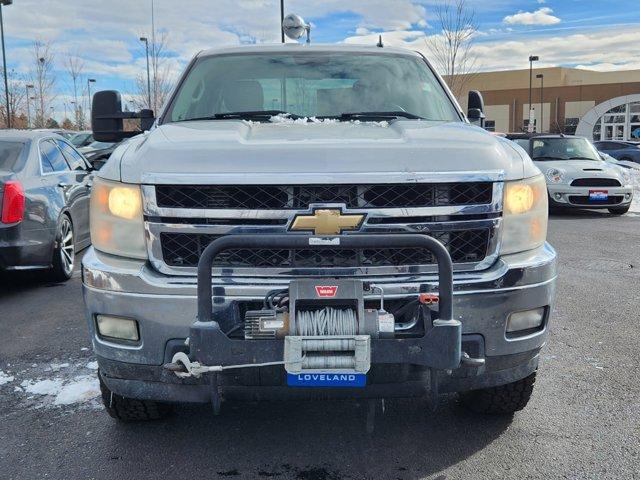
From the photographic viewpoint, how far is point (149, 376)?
283 centimetres

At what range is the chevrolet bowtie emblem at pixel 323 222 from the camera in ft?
8.68

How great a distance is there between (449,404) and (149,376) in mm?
1749

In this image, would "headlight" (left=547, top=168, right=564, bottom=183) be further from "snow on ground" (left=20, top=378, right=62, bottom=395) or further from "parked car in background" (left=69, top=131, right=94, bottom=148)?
"parked car in background" (left=69, top=131, right=94, bottom=148)

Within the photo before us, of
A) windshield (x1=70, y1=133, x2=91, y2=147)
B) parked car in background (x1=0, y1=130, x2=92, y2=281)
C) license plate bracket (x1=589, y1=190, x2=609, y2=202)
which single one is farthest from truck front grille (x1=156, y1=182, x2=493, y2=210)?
windshield (x1=70, y1=133, x2=91, y2=147)

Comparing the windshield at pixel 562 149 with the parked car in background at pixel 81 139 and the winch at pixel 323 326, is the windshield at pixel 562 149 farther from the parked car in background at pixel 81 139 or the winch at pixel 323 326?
the parked car in background at pixel 81 139

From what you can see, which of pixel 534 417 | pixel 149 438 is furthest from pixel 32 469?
pixel 534 417

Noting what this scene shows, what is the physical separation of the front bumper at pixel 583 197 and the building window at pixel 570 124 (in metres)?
52.9

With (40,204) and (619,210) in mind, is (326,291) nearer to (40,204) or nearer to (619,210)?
(40,204)

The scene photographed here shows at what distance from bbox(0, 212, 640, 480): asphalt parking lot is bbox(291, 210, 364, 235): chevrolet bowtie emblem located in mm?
Result: 1136

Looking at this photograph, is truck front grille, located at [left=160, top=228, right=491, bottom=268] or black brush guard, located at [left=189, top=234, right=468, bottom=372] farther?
truck front grille, located at [left=160, top=228, right=491, bottom=268]

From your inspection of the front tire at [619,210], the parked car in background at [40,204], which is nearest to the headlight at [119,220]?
the parked car in background at [40,204]

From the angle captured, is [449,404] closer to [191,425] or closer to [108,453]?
[191,425]

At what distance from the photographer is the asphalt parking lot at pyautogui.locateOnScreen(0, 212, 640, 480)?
3018 mm

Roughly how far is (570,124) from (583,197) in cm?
5586
